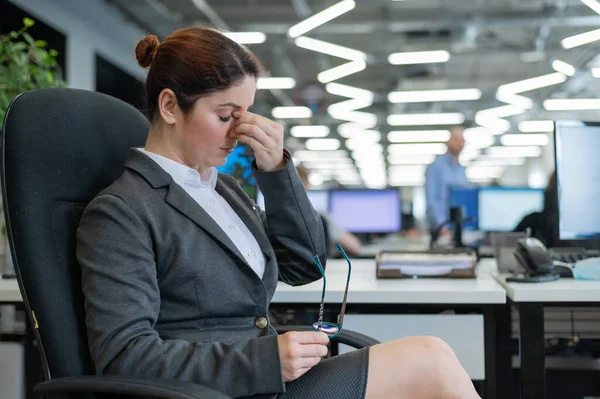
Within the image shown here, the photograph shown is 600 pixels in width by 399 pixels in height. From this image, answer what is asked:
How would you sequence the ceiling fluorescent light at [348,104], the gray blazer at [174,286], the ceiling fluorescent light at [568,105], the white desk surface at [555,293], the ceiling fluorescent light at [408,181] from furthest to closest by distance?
the ceiling fluorescent light at [408,181] → the ceiling fluorescent light at [348,104] → the ceiling fluorescent light at [568,105] → the white desk surface at [555,293] → the gray blazer at [174,286]

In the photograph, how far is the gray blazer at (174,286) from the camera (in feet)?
3.31

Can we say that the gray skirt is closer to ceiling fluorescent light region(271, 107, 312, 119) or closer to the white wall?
the white wall

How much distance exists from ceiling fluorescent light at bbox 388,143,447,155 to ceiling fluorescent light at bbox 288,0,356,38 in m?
9.60

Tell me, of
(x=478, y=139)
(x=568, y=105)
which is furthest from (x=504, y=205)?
(x=478, y=139)

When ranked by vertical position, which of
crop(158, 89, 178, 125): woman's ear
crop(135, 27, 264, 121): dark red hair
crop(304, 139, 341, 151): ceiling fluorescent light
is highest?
crop(304, 139, 341, 151): ceiling fluorescent light

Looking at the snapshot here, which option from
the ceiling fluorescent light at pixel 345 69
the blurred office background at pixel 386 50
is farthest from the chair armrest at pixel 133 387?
the ceiling fluorescent light at pixel 345 69

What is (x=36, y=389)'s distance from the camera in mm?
1017

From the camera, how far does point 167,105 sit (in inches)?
48.8

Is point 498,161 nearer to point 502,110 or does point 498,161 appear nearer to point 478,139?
point 478,139

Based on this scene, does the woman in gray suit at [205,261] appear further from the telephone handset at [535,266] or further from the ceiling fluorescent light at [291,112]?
the ceiling fluorescent light at [291,112]

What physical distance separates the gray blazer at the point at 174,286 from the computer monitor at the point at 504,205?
2.97m

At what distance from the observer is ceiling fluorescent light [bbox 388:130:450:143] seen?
13234mm

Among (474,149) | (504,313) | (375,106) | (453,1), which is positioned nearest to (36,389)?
(504,313)

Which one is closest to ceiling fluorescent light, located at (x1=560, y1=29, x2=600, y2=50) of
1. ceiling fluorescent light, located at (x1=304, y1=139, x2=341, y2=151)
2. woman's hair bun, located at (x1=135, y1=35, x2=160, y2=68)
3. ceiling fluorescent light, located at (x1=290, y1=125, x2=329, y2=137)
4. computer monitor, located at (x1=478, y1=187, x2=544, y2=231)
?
computer monitor, located at (x1=478, y1=187, x2=544, y2=231)
